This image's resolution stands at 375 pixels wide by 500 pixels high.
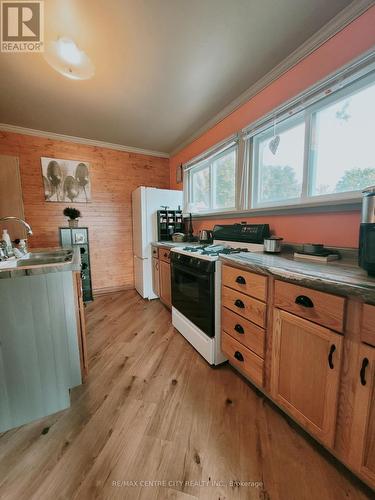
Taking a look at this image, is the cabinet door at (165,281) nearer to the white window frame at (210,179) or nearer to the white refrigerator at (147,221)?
the white refrigerator at (147,221)

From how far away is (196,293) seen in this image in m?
1.73

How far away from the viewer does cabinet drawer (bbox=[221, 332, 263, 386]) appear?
1.25m

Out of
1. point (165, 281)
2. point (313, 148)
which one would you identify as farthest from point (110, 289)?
point (313, 148)

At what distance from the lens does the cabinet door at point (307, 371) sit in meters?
0.87

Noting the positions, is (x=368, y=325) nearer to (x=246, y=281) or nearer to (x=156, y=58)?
(x=246, y=281)

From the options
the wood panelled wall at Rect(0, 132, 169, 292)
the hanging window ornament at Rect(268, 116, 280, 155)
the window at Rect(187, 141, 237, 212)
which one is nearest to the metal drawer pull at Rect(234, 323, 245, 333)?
the window at Rect(187, 141, 237, 212)

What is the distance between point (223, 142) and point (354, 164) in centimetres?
138

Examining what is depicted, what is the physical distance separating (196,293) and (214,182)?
1.65 meters

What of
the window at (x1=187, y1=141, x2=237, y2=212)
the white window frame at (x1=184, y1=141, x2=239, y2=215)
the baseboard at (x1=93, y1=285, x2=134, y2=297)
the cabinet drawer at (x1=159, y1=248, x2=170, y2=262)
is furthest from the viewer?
the baseboard at (x1=93, y1=285, x2=134, y2=297)

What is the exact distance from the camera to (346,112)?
132cm

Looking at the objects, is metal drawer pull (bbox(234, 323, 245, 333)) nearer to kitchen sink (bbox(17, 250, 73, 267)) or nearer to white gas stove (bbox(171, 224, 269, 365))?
white gas stove (bbox(171, 224, 269, 365))

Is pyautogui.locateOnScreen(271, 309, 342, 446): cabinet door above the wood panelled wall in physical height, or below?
below

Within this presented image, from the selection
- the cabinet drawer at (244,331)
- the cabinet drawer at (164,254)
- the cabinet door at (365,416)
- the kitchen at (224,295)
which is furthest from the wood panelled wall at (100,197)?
the cabinet door at (365,416)

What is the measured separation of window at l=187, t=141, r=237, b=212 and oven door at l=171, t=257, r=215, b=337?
3.33 feet
